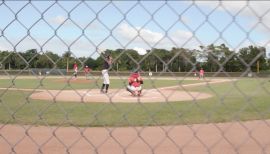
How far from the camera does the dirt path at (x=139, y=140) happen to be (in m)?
5.60

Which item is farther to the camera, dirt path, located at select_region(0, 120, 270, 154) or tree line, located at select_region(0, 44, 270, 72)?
dirt path, located at select_region(0, 120, 270, 154)

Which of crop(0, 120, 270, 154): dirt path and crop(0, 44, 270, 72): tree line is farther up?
crop(0, 44, 270, 72): tree line

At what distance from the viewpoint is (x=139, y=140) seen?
6246mm

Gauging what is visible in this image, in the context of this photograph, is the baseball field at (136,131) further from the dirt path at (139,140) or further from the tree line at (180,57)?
the tree line at (180,57)

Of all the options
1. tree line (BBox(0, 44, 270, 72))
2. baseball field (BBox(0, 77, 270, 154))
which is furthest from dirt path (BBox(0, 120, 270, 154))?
tree line (BBox(0, 44, 270, 72))

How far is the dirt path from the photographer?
5598 millimetres

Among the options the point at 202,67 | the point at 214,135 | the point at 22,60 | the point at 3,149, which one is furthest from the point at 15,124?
the point at 202,67

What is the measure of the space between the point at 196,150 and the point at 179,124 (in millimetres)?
2174

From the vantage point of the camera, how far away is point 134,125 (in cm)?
766

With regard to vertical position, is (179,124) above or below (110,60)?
below

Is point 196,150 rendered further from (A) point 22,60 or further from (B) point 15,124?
(B) point 15,124

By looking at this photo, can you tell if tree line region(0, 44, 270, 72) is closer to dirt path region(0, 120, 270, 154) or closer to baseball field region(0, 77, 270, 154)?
baseball field region(0, 77, 270, 154)

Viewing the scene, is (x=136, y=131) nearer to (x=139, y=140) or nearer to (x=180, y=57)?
(x=139, y=140)

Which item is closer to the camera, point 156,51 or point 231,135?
point 156,51
